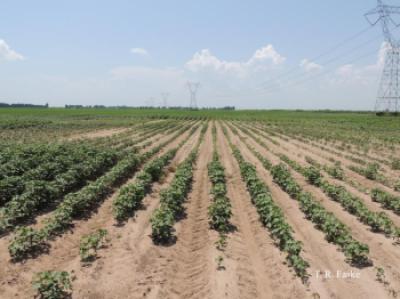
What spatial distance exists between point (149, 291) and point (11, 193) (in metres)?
7.10

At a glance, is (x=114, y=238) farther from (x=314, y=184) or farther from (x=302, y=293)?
(x=314, y=184)

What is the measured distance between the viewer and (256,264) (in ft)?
23.2

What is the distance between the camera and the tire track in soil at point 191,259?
6.07 meters

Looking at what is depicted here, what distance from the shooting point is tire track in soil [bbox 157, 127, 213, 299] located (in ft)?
19.9

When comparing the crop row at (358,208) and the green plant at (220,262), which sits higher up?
the crop row at (358,208)

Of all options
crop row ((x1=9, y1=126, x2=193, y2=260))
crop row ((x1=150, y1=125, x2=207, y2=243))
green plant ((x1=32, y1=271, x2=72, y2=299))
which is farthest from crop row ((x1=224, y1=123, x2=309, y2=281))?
crop row ((x1=9, y1=126, x2=193, y2=260))

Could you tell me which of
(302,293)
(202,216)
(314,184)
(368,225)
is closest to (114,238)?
(202,216)

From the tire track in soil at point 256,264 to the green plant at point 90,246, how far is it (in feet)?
9.54

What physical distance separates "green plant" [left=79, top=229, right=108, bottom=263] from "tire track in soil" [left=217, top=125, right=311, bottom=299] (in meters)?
2.91

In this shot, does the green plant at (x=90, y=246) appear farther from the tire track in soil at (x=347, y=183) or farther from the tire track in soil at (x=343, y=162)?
the tire track in soil at (x=343, y=162)

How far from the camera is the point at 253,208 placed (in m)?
10.7

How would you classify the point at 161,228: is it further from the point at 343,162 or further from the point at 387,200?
the point at 343,162

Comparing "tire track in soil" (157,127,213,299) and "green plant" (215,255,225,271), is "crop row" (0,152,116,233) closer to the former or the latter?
"tire track in soil" (157,127,213,299)

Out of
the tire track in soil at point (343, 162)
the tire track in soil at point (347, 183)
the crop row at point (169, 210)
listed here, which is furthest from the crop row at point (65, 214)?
the tire track in soil at point (343, 162)
